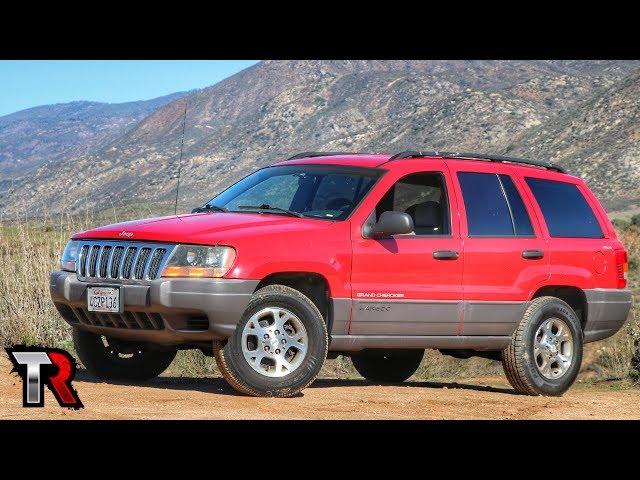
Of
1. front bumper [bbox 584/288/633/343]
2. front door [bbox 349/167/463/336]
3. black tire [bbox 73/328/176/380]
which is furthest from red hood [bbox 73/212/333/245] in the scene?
front bumper [bbox 584/288/633/343]

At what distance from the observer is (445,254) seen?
10.7 m

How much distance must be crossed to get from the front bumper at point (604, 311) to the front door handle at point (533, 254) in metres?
0.78

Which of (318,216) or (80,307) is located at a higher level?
(318,216)

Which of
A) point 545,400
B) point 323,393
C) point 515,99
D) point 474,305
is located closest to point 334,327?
point 323,393

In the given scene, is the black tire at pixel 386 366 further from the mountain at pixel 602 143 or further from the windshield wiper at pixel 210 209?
the mountain at pixel 602 143

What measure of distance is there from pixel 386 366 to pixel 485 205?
7.91 ft

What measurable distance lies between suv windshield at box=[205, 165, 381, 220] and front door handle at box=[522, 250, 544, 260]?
63.5 inches

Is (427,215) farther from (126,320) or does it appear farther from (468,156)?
(126,320)

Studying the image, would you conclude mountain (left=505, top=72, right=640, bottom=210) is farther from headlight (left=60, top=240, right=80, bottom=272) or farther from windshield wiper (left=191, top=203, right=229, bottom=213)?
headlight (left=60, top=240, right=80, bottom=272)

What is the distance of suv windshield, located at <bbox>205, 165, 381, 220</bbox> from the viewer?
10578mm

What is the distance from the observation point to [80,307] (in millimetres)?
10258

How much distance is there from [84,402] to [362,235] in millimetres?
2569

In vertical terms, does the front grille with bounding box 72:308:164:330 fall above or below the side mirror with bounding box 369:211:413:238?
below
